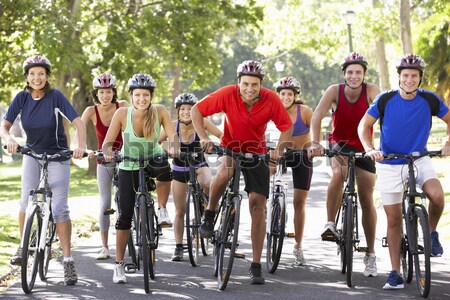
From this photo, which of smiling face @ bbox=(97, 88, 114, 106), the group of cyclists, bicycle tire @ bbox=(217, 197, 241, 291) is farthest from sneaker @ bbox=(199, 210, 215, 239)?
smiling face @ bbox=(97, 88, 114, 106)

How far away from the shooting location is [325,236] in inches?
354

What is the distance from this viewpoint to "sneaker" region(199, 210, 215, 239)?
8.84 m

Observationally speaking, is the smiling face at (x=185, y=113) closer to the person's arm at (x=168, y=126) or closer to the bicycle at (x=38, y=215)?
the person's arm at (x=168, y=126)

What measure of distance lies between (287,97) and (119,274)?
2832 mm

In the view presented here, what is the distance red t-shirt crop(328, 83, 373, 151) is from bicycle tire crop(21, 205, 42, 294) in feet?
9.89

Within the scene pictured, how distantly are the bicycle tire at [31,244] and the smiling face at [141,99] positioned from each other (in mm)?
1331

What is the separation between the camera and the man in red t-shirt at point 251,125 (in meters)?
8.54

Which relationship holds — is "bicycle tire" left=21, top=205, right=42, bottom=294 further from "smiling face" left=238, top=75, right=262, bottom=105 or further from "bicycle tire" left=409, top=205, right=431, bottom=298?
"bicycle tire" left=409, top=205, right=431, bottom=298

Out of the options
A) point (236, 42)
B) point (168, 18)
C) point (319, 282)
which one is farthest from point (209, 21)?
point (236, 42)

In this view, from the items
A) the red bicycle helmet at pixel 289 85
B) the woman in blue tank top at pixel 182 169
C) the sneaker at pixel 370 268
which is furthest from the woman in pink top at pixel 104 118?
the sneaker at pixel 370 268

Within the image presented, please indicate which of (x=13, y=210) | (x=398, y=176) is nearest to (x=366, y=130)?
(x=398, y=176)

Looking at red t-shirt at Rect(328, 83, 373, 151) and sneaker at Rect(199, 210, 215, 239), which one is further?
red t-shirt at Rect(328, 83, 373, 151)

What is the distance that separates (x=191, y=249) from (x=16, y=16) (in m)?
15.2

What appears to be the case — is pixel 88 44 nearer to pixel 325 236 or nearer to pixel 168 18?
pixel 168 18
